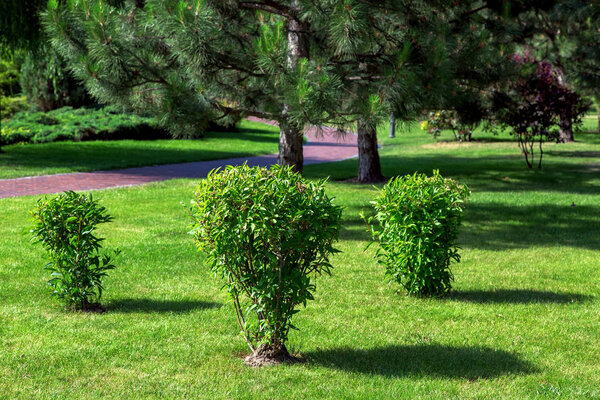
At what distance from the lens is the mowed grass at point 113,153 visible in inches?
656

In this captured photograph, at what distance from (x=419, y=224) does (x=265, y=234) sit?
219 centimetres

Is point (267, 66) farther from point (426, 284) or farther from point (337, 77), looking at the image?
point (426, 284)

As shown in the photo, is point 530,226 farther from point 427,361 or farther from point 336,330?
point 427,361

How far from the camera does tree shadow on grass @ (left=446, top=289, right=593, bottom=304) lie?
6348mm

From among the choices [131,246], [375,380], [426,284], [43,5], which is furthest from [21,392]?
[43,5]

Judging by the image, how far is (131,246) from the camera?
28.0 ft

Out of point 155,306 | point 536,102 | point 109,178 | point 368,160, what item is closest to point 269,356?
point 155,306

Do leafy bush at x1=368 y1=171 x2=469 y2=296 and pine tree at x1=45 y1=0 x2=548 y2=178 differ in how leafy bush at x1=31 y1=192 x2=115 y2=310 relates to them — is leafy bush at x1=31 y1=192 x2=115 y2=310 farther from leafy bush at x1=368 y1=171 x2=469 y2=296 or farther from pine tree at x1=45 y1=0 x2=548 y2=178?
pine tree at x1=45 y1=0 x2=548 y2=178

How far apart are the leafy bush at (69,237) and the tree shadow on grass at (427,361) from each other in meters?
2.16

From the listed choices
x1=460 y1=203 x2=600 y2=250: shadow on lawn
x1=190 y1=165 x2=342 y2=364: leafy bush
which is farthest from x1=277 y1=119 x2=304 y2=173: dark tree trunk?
x1=190 y1=165 x2=342 y2=364: leafy bush

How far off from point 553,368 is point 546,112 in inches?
497

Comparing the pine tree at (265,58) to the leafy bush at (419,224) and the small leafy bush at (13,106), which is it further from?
the small leafy bush at (13,106)

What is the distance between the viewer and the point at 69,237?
5.62 m

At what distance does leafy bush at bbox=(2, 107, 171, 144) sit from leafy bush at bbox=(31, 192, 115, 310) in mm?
17220
